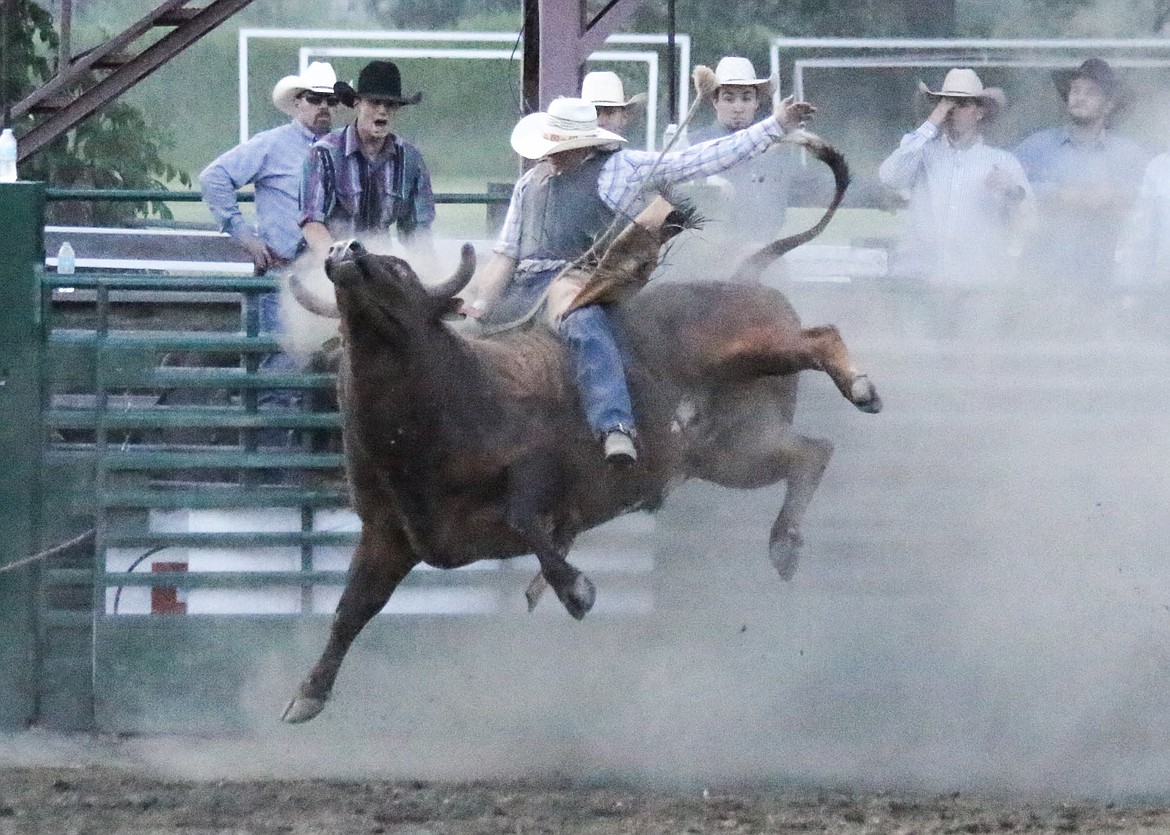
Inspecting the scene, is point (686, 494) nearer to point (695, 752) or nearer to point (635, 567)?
point (635, 567)

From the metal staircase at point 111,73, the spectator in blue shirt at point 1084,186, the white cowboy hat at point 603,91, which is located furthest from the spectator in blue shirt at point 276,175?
the spectator in blue shirt at point 1084,186

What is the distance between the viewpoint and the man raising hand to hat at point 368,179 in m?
7.43

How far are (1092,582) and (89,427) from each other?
3.78 m

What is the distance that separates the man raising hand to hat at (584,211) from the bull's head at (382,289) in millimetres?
605

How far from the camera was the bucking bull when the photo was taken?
600 centimetres

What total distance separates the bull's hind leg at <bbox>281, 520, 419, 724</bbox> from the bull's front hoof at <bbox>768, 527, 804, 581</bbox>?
1262 mm

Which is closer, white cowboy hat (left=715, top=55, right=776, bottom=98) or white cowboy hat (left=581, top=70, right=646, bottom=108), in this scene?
white cowboy hat (left=581, top=70, right=646, bottom=108)

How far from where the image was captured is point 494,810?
20.4 feet

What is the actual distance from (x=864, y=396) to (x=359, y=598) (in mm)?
1716

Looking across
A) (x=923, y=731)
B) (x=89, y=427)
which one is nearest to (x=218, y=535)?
(x=89, y=427)

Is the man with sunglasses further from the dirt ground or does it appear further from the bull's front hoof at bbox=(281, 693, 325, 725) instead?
the dirt ground

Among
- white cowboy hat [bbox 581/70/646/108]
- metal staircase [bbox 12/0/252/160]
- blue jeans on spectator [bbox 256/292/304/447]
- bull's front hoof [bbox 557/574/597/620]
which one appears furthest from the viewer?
metal staircase [bbox 12/0/252/160]

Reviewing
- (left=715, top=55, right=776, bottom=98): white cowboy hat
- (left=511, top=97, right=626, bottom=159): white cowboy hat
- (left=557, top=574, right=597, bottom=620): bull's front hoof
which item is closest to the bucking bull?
(left=557, top=574, right=597, bottom=620): bull's front hoof

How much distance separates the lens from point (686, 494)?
773 cm
